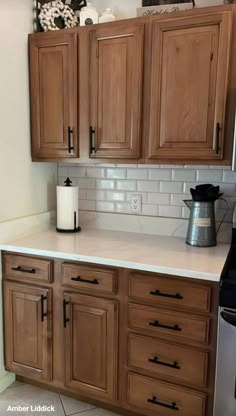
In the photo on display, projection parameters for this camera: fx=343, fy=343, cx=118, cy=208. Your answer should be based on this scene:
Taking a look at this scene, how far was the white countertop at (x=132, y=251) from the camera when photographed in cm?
165

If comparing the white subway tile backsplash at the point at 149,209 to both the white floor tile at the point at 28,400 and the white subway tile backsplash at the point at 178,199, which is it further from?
the white floor tile at the point at 28,400

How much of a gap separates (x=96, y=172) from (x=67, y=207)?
13.5 inches

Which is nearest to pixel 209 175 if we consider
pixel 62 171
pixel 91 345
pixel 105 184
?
pixel 105 184

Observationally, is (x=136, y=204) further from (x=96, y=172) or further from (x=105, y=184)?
(x=96, y=172)

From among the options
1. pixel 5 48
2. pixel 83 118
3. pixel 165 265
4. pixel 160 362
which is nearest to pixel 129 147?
pixel 83 118

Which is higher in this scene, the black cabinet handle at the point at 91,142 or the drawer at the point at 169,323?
the black cabinet handle at the point at 91,142

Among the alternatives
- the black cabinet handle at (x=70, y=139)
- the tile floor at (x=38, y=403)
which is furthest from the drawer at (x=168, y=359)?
the black cabinet handle at (x=70, y=139)

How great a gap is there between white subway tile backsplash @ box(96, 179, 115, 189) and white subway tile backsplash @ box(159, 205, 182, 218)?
0.39 metres

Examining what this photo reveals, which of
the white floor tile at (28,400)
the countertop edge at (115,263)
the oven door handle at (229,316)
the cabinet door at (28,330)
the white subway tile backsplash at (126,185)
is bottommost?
the white floor tile at (28,400)

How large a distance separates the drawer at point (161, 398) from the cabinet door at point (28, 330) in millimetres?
538

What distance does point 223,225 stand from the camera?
2137 millimetres

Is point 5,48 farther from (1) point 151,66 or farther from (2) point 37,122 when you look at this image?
(1) point 151,66

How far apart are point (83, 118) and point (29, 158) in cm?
47

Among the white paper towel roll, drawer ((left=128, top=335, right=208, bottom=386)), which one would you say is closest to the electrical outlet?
the white paper towel roll
